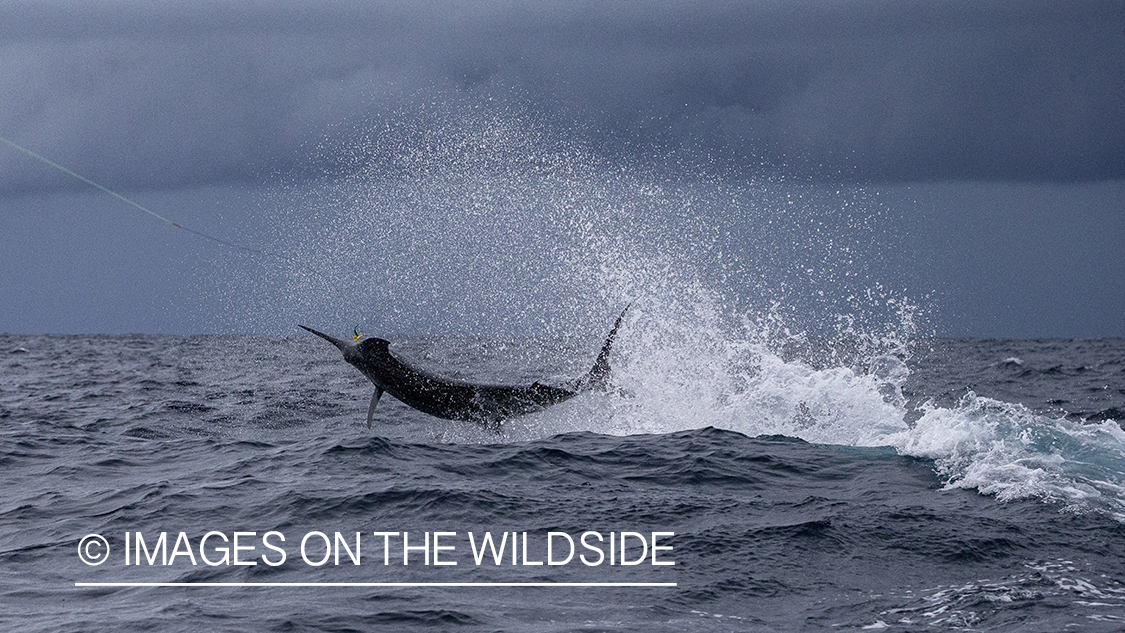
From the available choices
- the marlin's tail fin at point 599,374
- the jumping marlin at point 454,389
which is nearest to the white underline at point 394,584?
the jumping marlin at point 454,389

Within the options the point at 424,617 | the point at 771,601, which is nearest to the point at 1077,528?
the point at 771,601

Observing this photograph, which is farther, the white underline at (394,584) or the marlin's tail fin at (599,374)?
the marlin's tail fin at (599,374)

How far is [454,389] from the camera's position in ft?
47.4

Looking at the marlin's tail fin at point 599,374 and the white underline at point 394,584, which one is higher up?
the marlin's tail fin at point 599,374

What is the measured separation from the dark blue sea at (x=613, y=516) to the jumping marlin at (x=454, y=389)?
635mm

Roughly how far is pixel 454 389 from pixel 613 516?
14.6 ft

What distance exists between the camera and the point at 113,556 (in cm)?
972

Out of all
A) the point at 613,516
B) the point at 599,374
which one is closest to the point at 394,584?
the point at 613,516

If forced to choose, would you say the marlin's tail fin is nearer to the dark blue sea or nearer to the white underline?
the dark blue sea

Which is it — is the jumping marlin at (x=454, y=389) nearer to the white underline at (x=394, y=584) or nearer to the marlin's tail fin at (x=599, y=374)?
the marlin's tail fin at (x=599, y=374)

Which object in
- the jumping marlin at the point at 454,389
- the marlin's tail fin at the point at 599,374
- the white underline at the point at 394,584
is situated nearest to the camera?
the white underline at the point at 394,584

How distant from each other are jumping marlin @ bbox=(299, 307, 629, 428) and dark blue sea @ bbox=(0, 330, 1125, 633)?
635mm

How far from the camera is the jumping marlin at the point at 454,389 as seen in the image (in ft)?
46.4

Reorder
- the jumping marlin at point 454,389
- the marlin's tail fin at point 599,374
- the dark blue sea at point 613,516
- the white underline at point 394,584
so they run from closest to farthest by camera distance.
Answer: the dark blue sea at point 613,516 < the white underline at point 394,584 < the jumping marlin at point 454,389 < the marlin's tail fin at point 599,374
